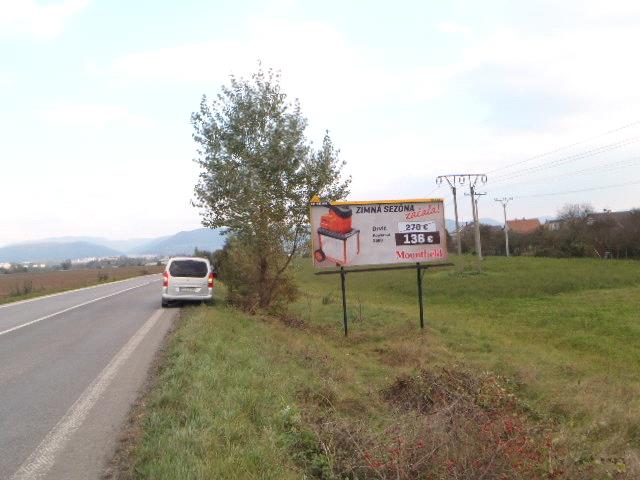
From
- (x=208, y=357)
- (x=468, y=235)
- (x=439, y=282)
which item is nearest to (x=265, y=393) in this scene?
(x=208, y=357)

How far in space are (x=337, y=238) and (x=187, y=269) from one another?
5.56 meters

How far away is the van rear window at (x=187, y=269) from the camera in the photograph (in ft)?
57.3

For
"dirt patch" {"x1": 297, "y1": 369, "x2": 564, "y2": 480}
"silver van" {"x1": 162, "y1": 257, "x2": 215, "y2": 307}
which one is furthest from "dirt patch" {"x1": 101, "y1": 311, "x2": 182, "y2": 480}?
"silver van" {"x1": 162, "y1": 257, "x2": 215, "y2": 307}

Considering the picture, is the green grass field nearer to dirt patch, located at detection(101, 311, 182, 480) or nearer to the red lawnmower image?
dirt patch, located at detection(101, 311, 182, 480)

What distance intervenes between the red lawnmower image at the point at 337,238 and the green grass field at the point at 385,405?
2089mm

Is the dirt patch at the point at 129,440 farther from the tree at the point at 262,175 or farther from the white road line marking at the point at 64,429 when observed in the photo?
the tree at the point at 262,175

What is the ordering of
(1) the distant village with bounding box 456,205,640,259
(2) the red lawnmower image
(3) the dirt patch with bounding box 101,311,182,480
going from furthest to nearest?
(1) the distant village with bounding box 456,205,640,259, (2) the red lawnmower image, (3) the dirt patch with bounding box 101,311,182,480

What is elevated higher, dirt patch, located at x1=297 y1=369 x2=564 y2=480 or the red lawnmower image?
the red lawnmower image

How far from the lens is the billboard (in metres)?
14.6

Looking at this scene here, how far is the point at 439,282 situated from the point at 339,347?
2641 centimetres

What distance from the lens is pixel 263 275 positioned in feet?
54.5

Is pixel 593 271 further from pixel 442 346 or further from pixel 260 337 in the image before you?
pixel 260 337

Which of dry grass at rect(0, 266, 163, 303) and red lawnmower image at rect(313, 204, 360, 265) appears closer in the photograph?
red lawnmower image at rect(313, 204, 360, 265)

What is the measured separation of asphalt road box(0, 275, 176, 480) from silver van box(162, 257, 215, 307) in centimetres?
287
